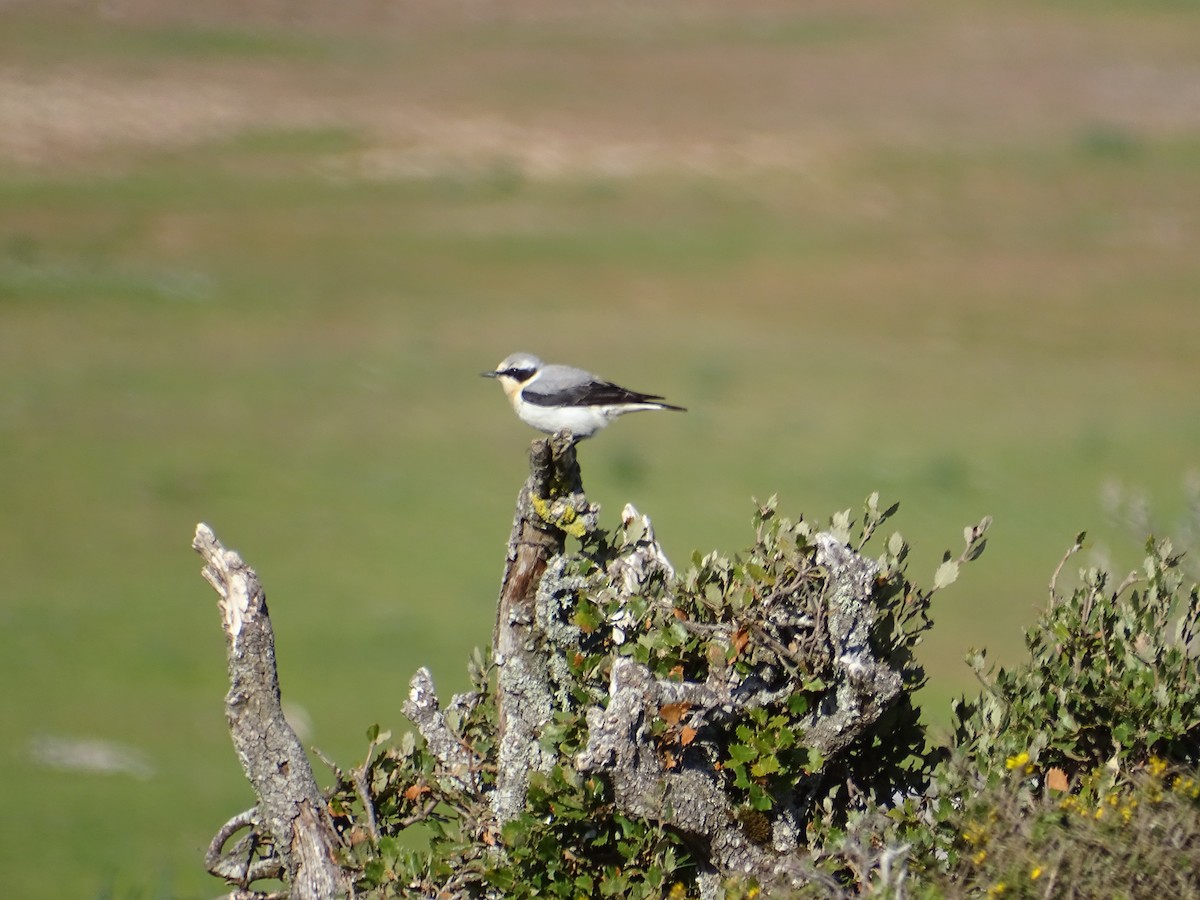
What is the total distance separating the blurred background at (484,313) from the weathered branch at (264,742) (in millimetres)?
2547

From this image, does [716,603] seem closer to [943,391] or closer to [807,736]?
[807,736]

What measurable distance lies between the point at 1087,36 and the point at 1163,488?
28606 millimetres

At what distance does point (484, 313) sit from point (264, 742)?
24.0 metres

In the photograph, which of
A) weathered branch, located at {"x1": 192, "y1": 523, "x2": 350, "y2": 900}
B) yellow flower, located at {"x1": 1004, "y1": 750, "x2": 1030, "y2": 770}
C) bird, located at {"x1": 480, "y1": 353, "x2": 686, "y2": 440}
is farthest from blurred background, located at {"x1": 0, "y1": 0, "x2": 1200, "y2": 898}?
yellow flower, located at {"x1": 1004, "y1": 750, "x2": 1030, "y2": 770}

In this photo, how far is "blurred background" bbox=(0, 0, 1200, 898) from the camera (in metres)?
17.9

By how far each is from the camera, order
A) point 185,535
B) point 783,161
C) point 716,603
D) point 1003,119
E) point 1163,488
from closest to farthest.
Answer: point 716,603 < point 185,535 < point 1163,488 < point 783,161 < point 1003,119

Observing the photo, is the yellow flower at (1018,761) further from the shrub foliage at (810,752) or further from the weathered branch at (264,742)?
the weathered branch at (264,742)

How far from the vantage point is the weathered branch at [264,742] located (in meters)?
6.12

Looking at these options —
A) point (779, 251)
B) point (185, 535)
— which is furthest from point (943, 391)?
point (185, 535)

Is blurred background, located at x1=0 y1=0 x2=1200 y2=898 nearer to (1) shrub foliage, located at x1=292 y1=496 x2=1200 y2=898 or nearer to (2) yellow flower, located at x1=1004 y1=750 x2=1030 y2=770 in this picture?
(1) shrub foliage, located at x1=292 y1=496 x2=1200 y2=898

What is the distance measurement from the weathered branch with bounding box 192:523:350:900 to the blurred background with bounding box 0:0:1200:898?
2547mm

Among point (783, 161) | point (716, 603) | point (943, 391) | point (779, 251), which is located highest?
point (783, 161)

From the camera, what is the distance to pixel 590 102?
134ft

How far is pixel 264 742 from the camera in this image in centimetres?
618
